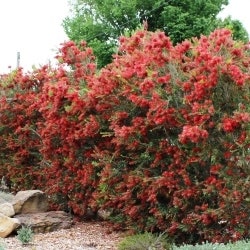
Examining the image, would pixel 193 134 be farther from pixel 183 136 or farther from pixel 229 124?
pixel 229 124

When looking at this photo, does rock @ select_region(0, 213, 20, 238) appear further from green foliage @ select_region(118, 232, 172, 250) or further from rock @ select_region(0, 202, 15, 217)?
green foliage @ select_region(118, 232, 172, 250)

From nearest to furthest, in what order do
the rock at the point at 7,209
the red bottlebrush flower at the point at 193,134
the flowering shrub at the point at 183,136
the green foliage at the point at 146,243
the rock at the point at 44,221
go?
the red bottlebrush flower at the point at 193,134 → the flowering shrub at the point at 183,136 → the green foliage at the point at 146,243 → the rock at the point at 44,221 → the rock at the point at 7,209

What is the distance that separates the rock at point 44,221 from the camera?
9.80 metres

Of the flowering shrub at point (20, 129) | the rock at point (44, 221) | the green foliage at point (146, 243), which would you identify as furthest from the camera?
the flowering shrub at point (20, 129)

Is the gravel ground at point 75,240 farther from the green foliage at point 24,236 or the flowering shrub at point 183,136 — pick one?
the flowering shrub at point 183,136

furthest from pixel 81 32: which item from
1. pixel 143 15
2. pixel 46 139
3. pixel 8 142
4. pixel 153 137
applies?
pixel 153 137

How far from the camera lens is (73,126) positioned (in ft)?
32.4

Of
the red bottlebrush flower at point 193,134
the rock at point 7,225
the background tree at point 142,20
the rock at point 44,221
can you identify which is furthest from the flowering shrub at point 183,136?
the background tree at point 142,20

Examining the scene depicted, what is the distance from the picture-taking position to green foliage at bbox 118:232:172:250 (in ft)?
25.9

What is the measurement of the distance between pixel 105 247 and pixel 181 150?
1757mm

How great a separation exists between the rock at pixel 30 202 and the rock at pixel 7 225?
821mm

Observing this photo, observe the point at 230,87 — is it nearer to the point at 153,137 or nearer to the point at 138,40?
the point at 153,137

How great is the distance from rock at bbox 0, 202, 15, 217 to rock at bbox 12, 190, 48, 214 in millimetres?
205

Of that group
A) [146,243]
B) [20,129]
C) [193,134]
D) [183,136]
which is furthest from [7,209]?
[193,134]
